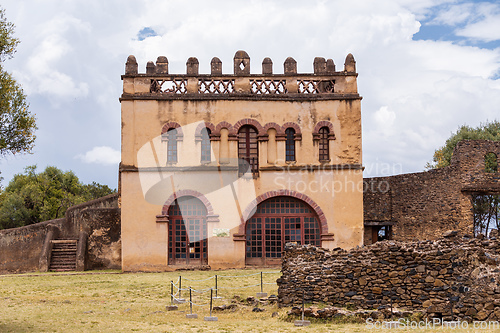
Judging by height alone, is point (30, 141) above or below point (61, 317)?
above

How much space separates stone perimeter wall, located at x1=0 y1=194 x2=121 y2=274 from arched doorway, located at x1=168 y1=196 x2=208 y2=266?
131 inches

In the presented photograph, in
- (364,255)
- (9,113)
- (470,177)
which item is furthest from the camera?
(470,177)

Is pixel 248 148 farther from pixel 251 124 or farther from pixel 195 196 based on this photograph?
pixel 195 196

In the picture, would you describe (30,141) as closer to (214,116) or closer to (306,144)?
(214,116)

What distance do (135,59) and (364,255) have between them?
16906 mm

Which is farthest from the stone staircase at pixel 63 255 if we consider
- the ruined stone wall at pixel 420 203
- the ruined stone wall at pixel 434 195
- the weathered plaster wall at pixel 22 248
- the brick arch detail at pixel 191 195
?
the ruined stone wall at pixel 420 203

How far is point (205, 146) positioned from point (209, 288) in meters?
9.06

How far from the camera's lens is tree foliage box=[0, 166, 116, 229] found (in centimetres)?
5153

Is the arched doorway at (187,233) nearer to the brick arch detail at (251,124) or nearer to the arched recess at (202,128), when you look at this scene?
the arched recess at (202,128)

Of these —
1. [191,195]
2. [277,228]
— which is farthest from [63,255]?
[277,228]

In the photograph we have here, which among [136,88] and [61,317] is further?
[136,88]

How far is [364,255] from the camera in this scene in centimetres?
1523

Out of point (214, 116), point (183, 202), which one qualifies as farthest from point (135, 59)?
point (183, 202)

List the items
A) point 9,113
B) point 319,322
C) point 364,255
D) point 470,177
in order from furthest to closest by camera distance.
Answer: point 470,177
point 9,113
point 364,255
point 319,322
